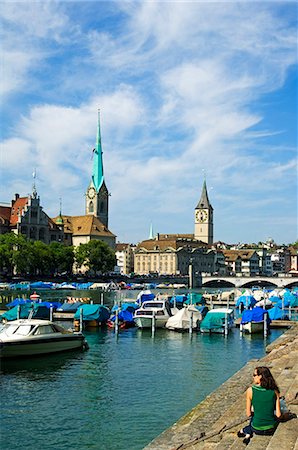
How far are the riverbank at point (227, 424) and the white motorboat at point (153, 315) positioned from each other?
72.9 ft

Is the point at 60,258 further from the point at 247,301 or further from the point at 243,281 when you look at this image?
the point at 247,301

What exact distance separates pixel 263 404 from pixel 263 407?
77 millimetres

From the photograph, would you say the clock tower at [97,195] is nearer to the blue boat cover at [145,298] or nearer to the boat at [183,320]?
the blue boat cover at [145,298]

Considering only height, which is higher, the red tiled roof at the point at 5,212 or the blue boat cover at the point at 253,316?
the red tiled roof at the point at 5,212

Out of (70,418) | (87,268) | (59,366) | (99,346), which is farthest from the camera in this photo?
(87,268)

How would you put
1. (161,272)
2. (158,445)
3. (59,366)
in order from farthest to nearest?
(161,272), (59,366), (158,445)

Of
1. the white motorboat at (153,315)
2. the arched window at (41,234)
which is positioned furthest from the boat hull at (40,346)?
the arched window at (41,234)

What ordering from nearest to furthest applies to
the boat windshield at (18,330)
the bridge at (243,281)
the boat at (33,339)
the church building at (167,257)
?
the boat at (33,339), the boat windshield at (18,330), the bridge at (243,281), the church building at (167,257)

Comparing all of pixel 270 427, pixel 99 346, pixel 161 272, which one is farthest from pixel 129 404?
pixel 161 272

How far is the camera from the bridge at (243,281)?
465ft

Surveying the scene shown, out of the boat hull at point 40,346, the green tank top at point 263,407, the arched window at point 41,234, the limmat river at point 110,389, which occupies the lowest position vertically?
the limmat river at point 110,389

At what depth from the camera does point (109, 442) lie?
53.0ft

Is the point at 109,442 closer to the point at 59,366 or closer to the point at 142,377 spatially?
the point at 142,377

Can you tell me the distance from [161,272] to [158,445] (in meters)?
178
